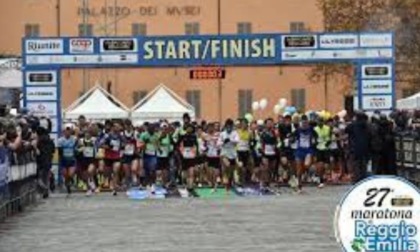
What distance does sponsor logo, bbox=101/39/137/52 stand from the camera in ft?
114

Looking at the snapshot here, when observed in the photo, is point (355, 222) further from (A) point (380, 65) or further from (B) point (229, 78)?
(B) point (229, 78)

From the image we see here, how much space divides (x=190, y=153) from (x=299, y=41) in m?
6.27

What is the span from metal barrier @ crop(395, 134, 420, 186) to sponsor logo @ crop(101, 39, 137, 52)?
9173 millimetres

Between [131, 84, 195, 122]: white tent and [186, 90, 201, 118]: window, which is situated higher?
[186, 90, 201, 118]: window

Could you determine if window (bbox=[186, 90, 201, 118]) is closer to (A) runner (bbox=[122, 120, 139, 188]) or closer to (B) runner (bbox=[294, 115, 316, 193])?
(A) runner (bbox=[122, 120, 139, 188])

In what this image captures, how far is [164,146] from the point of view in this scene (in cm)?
3067

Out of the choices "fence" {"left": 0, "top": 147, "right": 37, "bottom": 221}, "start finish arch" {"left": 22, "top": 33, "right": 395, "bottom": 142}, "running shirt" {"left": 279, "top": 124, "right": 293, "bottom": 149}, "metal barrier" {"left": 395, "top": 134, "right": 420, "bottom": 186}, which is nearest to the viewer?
"fence" {"left": 0, "top": 147, "right": 37, "bottom": 221}

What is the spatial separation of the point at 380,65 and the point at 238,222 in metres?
15.2

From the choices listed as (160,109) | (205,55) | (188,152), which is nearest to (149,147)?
(188,152)

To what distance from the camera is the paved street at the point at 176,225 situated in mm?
16688

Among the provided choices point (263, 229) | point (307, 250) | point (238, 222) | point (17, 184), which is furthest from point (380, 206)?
point (17, 184)

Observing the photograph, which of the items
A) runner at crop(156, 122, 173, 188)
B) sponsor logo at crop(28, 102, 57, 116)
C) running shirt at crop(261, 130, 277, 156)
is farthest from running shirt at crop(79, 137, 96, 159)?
running shirt at crop(261, 130, 277, 156)

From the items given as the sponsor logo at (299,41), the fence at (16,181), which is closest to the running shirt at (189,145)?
the fence at (16,181)

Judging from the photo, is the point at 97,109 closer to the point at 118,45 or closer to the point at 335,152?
the point at 118,45
